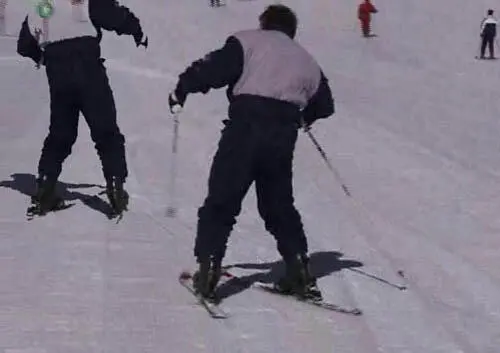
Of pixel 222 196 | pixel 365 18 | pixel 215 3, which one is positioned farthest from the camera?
pixel 215 3

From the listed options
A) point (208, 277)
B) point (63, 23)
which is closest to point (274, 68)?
point (208, 277)

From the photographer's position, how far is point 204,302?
537 cm

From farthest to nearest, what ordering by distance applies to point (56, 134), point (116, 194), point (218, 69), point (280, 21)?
point (116, 194), point (56, 134), point (280, 21), point (218, 69)

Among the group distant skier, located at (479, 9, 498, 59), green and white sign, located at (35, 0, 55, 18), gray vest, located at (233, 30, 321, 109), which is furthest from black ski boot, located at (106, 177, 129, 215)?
distant skier, located at (479, 9, 498, 59)

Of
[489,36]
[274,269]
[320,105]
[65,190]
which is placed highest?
[320,105]

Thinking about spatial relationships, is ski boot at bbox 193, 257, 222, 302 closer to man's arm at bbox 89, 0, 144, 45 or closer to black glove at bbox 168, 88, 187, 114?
black glove at bbox 168, 88, 187, 114

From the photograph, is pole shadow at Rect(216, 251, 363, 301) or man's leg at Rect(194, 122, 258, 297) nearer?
man's leg at Rect(194, 122, 258, 297)

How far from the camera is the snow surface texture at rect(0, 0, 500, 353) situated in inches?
198

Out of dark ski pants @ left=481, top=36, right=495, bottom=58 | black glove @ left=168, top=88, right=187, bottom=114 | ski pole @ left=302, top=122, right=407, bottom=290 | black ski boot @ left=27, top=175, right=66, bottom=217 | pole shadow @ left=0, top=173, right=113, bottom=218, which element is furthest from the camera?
dark ski pants @ left=481, top=36, right=495, bottom=58

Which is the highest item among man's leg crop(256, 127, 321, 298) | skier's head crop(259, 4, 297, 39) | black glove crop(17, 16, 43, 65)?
skier's head crop(259, 4, 297, 39)

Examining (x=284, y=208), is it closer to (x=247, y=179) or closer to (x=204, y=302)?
(x=247, y=179)

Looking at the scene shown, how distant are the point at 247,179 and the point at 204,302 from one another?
65 cm

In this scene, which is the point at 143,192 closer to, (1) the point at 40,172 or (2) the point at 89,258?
(1) the point at 40,172

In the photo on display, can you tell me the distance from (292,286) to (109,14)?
2.13m
